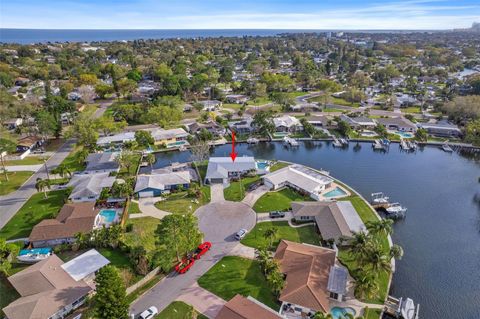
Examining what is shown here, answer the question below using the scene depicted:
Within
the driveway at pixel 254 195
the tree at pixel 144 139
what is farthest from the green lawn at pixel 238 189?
the tree at pixel 144 139

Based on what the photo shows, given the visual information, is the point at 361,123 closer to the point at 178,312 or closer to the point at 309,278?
the point at 309,278

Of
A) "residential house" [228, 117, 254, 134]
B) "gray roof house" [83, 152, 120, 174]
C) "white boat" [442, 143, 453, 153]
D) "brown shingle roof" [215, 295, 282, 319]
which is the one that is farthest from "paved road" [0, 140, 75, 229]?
"white boat" [442, 143, 453, 153]

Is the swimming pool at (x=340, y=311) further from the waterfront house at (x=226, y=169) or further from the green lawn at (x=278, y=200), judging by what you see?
the waterfront house at (x=226, y=169)

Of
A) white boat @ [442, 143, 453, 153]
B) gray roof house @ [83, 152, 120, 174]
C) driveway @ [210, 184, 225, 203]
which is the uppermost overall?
gray roof house @ [83, 152, 120, 174]

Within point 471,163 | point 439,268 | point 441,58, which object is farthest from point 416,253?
point 441,58

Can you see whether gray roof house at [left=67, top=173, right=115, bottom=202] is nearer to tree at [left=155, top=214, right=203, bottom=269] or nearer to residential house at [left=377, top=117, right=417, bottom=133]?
tree at [left=155, top=214, right=203, bottom=269]

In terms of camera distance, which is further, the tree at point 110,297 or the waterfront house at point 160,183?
the waterfront house at point 160,183
